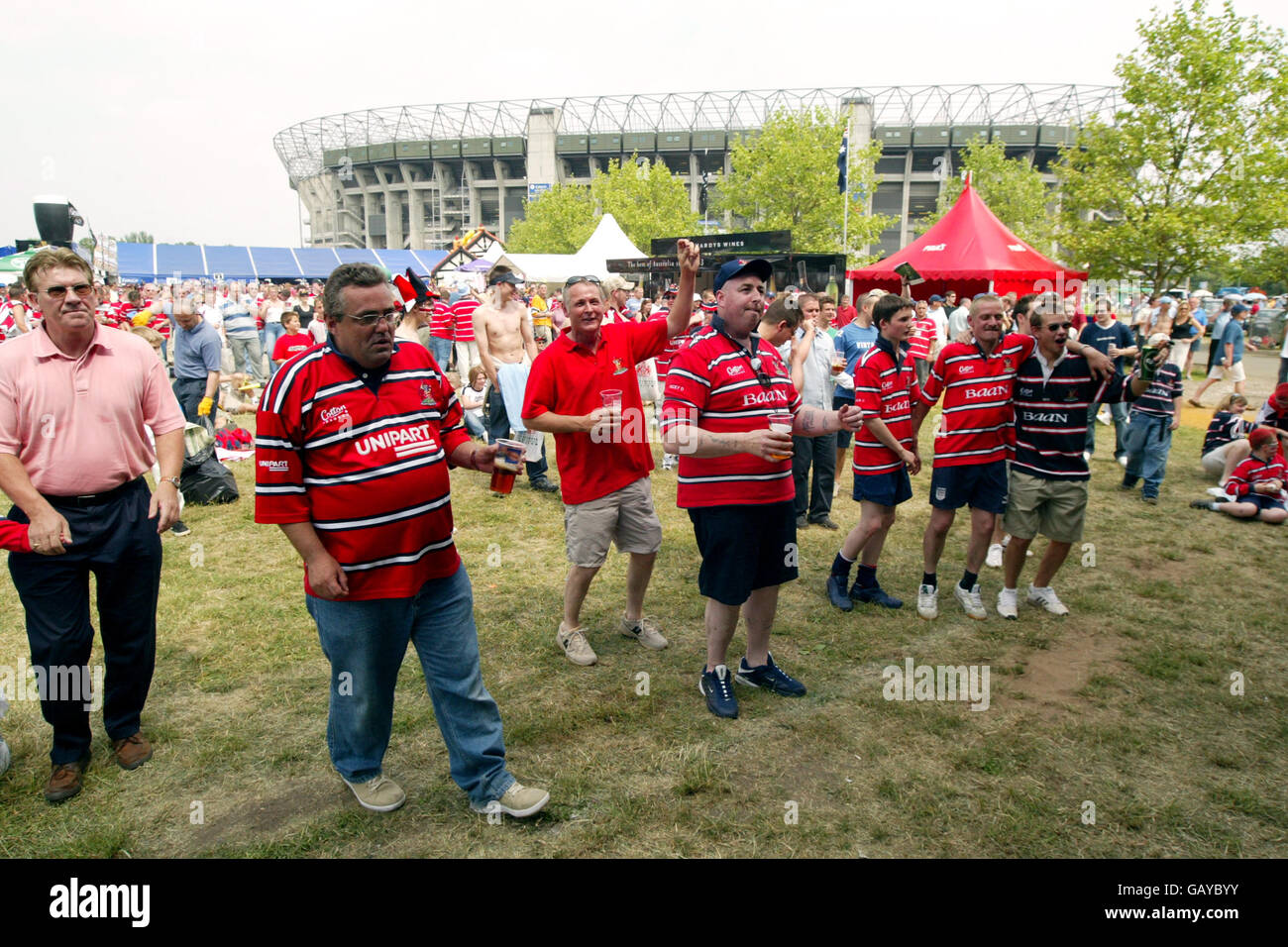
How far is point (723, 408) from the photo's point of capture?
11.9 ft

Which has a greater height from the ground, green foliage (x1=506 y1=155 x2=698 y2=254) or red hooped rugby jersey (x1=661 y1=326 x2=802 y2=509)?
green foliage (x1=506 y1=155 x2=698 y2=254)

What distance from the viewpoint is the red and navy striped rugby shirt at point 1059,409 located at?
4.89 metres

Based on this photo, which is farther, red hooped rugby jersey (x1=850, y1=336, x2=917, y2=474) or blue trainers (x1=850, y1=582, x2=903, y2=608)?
blue trainers (x1=850, y1=582, x2=903, y2=608)

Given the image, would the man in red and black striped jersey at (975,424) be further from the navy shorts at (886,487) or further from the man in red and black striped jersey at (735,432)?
the man in red and black striped jersey at (735,432)

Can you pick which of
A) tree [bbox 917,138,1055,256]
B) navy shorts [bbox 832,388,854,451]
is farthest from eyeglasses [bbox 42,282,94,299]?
tree [bbox 917,138,1055,256]

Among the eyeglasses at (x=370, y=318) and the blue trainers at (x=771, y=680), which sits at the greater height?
the eyeglasses at (x=370, y=318)

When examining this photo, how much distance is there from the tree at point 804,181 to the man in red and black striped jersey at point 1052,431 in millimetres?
37638

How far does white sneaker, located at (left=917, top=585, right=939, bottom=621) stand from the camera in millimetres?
5348

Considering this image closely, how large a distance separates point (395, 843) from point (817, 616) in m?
3.28

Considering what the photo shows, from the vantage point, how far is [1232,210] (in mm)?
17812

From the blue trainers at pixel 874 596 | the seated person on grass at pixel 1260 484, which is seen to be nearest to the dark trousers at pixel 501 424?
the blue trainers at pixel 874 596

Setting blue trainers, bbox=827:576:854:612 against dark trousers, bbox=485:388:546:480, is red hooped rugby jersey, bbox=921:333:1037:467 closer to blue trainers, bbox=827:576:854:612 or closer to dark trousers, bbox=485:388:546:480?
blue trainers, bbox=827:576:854:612

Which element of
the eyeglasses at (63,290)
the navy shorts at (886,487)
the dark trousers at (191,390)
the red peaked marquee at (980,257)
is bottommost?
the navy shorts at (886,487)

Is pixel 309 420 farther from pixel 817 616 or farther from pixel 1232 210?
pixel 1232 210
